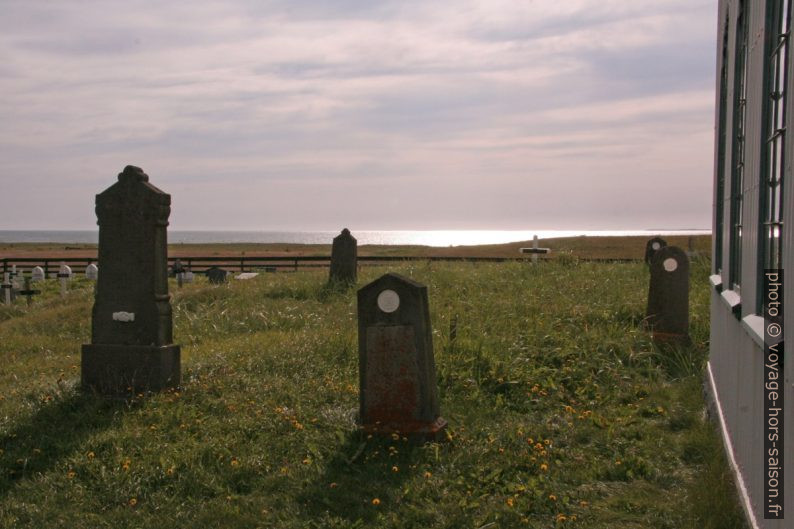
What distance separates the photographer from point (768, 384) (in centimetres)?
399

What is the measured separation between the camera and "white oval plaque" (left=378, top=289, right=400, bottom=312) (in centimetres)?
690

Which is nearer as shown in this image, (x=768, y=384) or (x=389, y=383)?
(x=768, y=384)

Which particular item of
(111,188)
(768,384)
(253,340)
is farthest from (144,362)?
(768,384)

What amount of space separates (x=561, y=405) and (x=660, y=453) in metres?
1.54

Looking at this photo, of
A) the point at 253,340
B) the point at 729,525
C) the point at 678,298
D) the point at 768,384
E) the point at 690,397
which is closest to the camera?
the point at 768,384

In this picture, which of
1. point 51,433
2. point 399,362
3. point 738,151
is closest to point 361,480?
point 399,362

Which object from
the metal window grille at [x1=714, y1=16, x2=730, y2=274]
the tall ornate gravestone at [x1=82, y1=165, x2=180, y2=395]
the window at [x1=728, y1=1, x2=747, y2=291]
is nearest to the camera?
the window at [x1=728, y1=1, x2=747, y2=291]

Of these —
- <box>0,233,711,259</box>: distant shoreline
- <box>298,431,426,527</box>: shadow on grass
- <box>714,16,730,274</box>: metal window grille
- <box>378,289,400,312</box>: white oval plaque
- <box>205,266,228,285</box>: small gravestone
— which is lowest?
<box>298,431,426,527</box>: shadow on grass

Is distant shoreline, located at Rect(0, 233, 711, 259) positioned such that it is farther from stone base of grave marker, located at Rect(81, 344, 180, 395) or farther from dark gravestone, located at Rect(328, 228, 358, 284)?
stone base of grave marker, located at Rect(81, 344, 180, 395)

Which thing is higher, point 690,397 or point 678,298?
point 678,298

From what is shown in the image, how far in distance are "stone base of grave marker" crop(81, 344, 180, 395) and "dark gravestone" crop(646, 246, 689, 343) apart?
19.3 feet

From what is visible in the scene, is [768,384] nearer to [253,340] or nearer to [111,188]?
[111,188]

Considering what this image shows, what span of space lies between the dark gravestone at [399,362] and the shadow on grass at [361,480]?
0.18 m

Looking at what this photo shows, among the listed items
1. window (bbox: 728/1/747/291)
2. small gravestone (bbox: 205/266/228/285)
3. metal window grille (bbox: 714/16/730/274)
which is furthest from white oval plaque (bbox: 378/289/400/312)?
small gravestone (bbox: 205/266/228/285)
